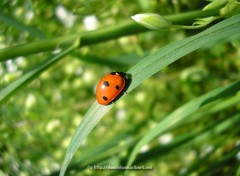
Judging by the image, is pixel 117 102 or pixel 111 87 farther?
pixel 117 102

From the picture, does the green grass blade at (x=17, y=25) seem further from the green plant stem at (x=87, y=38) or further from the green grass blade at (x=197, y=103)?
the green grass blade at (x=197, y=103)

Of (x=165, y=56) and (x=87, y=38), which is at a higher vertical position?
(x=87, y=38)

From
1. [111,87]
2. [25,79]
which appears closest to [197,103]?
[111,87]

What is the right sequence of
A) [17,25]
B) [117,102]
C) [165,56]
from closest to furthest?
[165,56] < [17,25] < [117,102]

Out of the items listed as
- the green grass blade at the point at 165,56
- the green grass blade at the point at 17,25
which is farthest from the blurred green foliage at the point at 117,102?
the green grass blade at the point at 165,56

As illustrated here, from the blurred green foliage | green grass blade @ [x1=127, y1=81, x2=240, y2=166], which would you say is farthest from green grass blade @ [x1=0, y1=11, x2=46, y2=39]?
green grass blade @ [x1=127, y1=81, x2=240, y2=166]

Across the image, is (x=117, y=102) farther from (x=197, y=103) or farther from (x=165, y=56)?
(x=165, y=56)

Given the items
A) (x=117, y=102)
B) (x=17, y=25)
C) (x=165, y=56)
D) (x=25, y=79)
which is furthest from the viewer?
(x=117, y=102)
